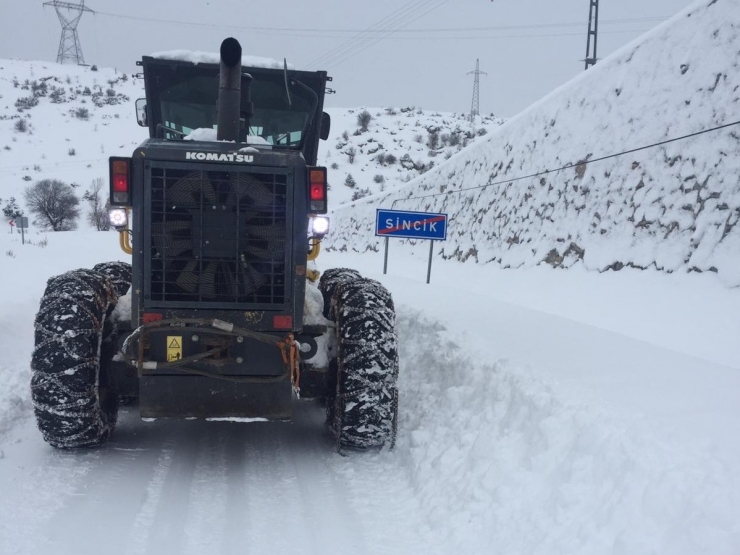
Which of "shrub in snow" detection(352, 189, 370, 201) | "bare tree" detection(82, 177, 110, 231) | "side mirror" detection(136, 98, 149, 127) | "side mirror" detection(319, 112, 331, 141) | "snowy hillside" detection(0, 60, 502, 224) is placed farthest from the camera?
"snowy hillside" detection(0, 60, 502, 224)

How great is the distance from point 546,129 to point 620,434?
38.8 feet

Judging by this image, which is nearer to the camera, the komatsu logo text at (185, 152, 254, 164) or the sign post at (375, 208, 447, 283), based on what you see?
the komatsu logo text at (185, 152, 254, 164)

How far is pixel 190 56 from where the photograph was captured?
5.45 m

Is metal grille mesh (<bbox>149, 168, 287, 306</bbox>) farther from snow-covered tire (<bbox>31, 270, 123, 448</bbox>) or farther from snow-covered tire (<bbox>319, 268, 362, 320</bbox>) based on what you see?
snow-covered tire (<bbox>319, 268, 362, 320</bbox>)

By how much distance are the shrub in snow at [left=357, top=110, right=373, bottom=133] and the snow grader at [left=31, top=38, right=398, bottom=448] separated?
44723mm

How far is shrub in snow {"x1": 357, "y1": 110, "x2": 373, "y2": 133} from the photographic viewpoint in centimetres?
4862

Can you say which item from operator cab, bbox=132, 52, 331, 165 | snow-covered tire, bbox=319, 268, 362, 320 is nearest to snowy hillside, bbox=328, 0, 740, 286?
snow-covered tire, bbox=319, 268, 362, 320

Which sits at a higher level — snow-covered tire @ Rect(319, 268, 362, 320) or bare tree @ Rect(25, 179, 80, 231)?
bare tree @ Rect(25, 179, 80, 231)

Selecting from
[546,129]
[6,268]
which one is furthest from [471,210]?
[6,268]

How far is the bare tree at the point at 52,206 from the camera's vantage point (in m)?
34.5

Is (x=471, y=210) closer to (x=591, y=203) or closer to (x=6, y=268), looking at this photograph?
(x=591, y=203)

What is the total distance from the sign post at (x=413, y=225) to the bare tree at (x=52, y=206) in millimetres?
28677

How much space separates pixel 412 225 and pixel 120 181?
6808 millimetres

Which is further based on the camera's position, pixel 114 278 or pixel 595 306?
pixel 595 306
